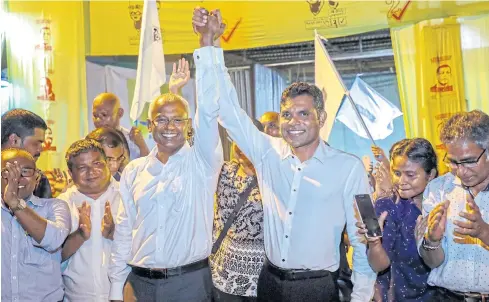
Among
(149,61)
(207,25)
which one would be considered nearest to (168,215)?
(207,25)

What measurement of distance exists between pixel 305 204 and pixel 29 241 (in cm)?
166

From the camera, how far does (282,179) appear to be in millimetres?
3279

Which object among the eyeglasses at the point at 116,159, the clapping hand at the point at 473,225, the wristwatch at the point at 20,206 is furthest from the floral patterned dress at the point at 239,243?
the clapping hand at the point at 473,225

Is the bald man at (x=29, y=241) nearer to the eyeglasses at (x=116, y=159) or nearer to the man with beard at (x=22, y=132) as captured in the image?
the man with beard at (x=22, y=132)

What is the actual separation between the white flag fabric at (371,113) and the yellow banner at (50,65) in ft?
11.1

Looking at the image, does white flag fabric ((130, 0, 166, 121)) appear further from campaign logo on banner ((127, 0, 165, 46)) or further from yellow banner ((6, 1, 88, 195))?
yellow banner ((6, 1, 88, 195))

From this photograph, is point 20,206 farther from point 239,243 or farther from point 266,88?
point 266,88

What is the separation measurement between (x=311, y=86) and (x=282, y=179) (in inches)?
20.9

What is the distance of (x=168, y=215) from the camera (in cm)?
350

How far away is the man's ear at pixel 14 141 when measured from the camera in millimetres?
4230

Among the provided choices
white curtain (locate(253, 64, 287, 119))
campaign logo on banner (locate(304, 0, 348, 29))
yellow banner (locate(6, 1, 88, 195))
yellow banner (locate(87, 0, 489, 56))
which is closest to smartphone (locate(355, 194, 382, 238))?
yellow banner (locate(87, 0, 489, 56))

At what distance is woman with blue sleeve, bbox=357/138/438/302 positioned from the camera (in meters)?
3.55

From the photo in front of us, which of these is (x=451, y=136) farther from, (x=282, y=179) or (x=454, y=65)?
(x=454, y=65)

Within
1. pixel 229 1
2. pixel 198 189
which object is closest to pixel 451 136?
pixel 198 189
